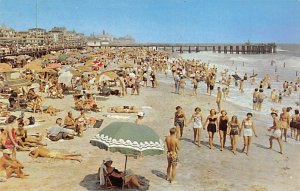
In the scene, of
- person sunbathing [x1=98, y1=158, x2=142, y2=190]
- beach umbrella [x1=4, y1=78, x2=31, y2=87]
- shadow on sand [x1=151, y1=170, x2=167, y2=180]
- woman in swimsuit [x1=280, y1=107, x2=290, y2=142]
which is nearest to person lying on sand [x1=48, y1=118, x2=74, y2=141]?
shadow on sand [x1=151, y1=170, x2=167, y2=180]

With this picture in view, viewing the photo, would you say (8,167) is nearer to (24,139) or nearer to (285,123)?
(24,139)

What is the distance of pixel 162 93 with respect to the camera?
22797mm

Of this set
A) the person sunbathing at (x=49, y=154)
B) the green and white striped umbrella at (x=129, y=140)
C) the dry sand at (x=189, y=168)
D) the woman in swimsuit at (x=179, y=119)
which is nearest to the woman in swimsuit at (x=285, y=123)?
the dry sand at (x=189, y=168)

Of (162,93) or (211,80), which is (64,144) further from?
(211,80)

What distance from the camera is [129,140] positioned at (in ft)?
21.3

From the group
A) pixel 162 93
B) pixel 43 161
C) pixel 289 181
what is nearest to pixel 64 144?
pixel 43 161

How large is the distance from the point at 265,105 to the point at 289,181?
13474 millimetres

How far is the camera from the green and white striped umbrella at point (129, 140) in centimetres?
643

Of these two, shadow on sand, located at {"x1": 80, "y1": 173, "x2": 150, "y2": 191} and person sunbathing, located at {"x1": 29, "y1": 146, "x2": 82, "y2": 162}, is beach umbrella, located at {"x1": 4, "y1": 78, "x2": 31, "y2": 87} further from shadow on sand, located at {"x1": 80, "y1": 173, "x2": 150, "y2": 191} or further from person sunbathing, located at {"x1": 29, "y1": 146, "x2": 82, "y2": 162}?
shadow on sand, located at {"x1": 80, "y1": 173, "x2": 150, "y2": 191}

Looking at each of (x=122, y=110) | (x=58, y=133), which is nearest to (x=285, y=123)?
(x=122, y=110)

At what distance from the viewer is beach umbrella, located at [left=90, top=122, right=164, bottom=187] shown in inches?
253

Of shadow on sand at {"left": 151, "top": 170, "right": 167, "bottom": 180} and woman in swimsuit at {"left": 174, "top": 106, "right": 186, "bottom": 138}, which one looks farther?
woman in swimsuit at {"left": 174, "top": 106, "right": 186, "bottom": 138}

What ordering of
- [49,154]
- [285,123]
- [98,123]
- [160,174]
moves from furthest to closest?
[98,123] < [285,123] < [49,154] < [160,174]

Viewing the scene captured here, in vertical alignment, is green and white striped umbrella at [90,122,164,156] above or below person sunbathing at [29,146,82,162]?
above
